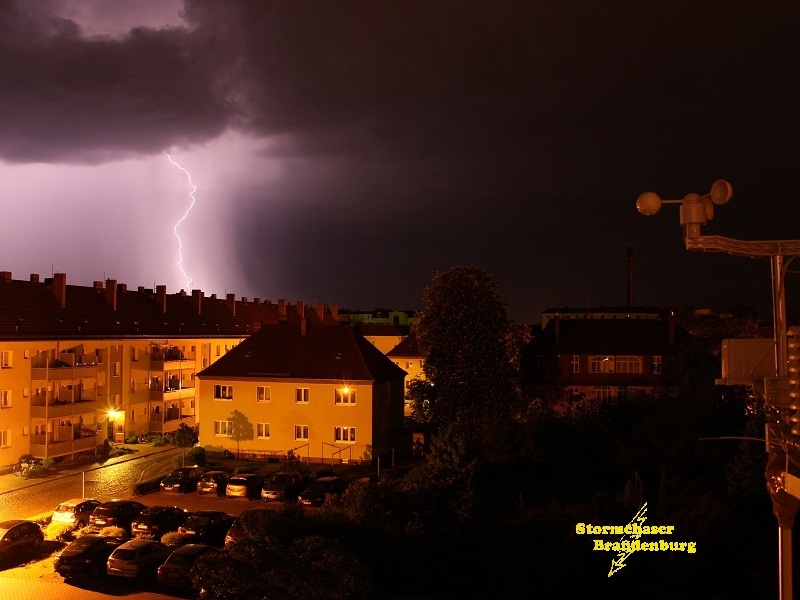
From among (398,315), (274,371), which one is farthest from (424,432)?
(398,315)

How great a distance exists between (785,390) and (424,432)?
3462 cm

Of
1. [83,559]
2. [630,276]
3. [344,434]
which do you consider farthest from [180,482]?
[630,276]

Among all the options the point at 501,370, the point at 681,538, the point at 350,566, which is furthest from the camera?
the point at 501,370

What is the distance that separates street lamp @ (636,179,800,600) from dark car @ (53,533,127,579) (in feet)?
70.6

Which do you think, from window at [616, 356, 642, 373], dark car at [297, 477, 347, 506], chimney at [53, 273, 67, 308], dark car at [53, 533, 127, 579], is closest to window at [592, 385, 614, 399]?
window at [616, 356, 642, 373]

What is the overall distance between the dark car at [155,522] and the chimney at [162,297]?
110 ft

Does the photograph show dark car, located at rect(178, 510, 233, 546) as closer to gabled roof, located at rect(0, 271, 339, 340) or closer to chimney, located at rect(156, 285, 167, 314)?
gabled roof, located at rect(0, 271, 339, 340)

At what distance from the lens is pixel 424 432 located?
4231 cm

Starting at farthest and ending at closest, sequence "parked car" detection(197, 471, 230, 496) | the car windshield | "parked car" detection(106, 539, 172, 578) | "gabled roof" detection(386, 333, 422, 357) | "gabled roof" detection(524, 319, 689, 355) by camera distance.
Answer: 1. "gabled roof" detection(386, 333, 422, 357)
2. "gabled roof" detection(524, 319, 689, 355)
3. "parked car" detection(197, 471, 230, 496)
4. the car windshield
5. "parked car" detection(106, 539, 172, 578)

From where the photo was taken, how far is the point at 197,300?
213 ft

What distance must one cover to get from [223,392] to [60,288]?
14994mm

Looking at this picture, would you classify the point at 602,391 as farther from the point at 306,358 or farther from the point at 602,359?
the point at 306,358

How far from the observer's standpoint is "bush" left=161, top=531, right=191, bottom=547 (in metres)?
24.9

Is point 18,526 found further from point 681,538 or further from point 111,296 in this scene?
point 111,296
